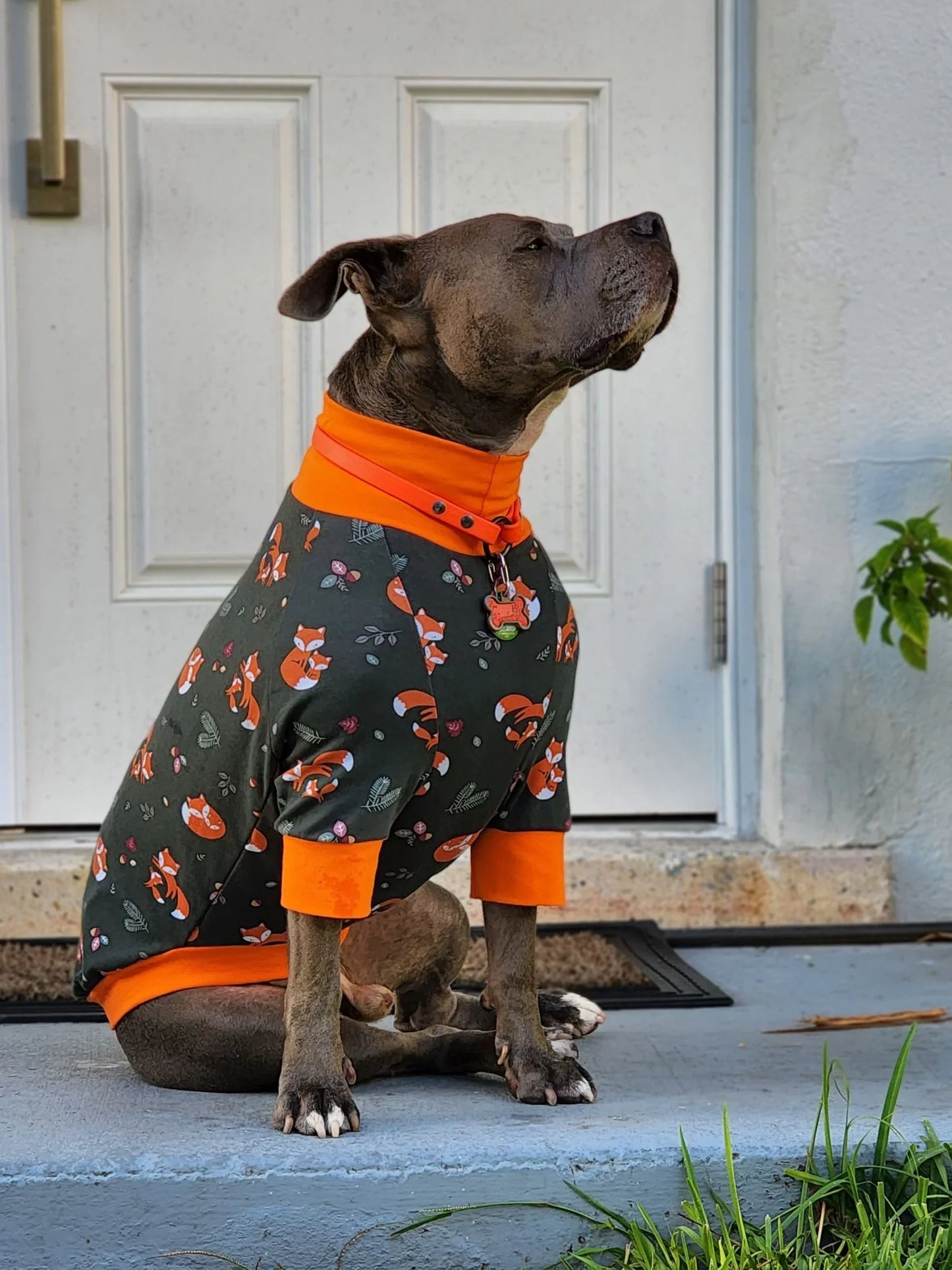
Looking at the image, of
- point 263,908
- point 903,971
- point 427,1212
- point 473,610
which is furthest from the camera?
point 903,971

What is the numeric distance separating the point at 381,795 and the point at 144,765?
451 millimetres

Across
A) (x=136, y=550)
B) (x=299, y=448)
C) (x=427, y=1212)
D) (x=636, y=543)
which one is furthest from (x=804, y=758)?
(x=427, y=1212)

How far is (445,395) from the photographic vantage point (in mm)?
2121

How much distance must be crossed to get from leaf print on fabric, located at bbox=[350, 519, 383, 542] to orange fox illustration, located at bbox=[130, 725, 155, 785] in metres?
0.47

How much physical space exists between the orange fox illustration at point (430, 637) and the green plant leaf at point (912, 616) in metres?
1.46

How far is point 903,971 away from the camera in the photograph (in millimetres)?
3107

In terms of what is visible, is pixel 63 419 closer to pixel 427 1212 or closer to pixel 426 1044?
pixel 426 1044

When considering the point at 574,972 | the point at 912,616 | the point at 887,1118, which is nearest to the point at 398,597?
the point at 887,1118

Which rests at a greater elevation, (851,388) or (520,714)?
(851,388)

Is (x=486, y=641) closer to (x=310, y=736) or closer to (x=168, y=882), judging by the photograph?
(x=310, y=736)

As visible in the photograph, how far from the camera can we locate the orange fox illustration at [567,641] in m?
2.15

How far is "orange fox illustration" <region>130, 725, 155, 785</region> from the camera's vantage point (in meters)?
2.23

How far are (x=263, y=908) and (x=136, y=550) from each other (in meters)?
1.51

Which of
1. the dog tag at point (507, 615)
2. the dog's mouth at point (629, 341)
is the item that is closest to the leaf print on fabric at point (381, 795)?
the dog tag at point (507, 615)
